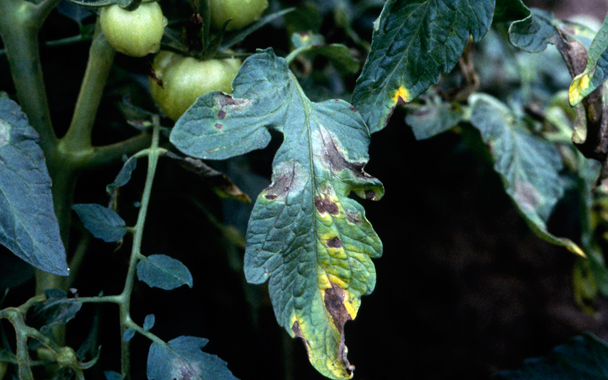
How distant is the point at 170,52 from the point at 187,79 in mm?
57

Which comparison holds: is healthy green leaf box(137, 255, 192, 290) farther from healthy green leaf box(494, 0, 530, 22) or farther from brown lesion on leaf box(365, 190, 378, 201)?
healthy green leaf box(494, 0, 530, 22)

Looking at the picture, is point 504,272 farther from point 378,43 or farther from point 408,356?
point 378,43

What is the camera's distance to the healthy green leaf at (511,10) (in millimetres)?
522

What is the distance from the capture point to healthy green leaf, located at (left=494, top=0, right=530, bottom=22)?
1.71 feet

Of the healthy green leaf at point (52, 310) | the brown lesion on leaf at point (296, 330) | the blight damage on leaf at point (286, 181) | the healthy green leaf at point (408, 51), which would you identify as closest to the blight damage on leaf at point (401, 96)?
the healthy green leaf at point (408, 51)

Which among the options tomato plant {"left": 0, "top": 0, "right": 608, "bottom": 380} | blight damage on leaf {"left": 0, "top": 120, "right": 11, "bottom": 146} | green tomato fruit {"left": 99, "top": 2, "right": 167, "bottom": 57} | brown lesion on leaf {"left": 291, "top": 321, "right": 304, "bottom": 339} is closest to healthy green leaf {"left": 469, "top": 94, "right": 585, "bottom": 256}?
tomato plant {"left": 0, "top": 0, "right": 608, "bottom": 380}

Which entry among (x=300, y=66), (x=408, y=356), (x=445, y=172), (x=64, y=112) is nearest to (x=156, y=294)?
(x=64, y=112)

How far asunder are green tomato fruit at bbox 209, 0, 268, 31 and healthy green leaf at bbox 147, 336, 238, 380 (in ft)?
1.02

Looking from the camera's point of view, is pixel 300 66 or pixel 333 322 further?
pixel 300 66

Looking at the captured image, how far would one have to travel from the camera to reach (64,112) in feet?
2.27

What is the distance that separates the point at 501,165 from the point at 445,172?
0.59 m

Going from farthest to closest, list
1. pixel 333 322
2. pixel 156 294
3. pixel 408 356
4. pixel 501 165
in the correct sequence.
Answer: pixel 408 356, pixel 156 294, pixel 501 165, pixel 333 322

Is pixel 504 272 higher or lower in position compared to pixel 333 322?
lower

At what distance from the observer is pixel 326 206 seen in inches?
17.1
